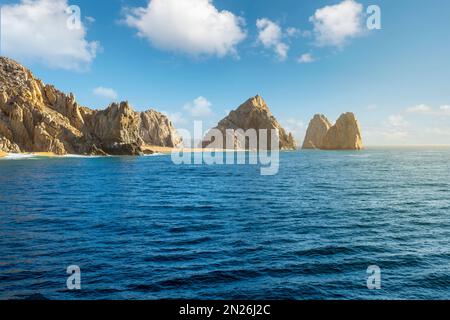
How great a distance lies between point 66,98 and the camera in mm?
176875

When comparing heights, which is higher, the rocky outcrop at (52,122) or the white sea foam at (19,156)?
the rocky outcrop at (52,122)

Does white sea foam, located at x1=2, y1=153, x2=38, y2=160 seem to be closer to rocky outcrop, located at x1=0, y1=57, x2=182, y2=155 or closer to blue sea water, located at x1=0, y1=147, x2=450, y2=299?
rocky outcrop, located at x1=0, y1=57, x2=182, y2=155

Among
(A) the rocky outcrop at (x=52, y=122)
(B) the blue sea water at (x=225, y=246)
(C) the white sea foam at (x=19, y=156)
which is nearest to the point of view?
(B) the blue sea water at (x=225, y=246)

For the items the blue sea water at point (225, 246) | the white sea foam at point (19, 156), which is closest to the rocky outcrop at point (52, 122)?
the white sea foam at point (19, 156)

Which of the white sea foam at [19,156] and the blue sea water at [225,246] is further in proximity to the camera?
the white sea foam at [19,156]

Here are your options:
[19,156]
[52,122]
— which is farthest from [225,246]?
[52,122]

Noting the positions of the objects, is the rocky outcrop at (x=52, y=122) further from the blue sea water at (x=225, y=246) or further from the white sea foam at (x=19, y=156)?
the blue sea water at (x=225, y=246)

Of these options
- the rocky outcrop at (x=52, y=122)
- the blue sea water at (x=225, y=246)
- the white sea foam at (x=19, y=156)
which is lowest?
the blue sea water at (x=225, y=246)

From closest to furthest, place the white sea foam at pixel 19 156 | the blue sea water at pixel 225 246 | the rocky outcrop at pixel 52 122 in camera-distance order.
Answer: the blue sea water at pixel 225 246
the white sea foam at pixel 19 156
the rocky outcrop at pixel 52 122

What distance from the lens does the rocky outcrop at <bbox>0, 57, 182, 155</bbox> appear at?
147125 millimetres

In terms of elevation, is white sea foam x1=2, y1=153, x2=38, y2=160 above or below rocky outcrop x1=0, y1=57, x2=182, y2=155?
below

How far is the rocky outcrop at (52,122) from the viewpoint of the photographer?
147m

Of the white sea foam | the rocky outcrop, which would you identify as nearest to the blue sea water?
the white sea foam
